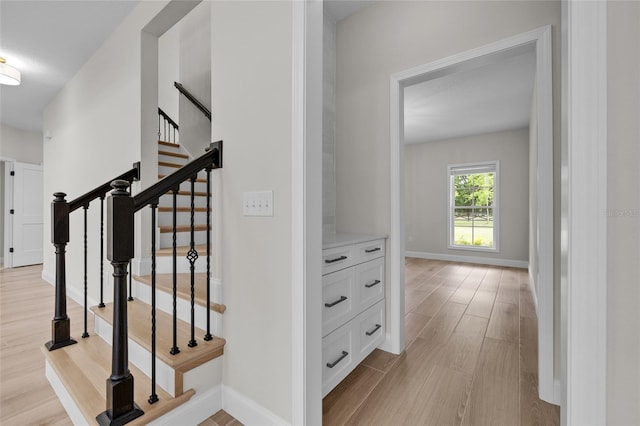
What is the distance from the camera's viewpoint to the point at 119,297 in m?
1.19

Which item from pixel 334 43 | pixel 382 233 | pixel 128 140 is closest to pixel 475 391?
pixel 382 233

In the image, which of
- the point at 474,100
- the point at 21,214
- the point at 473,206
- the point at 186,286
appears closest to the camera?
the point at 186,286

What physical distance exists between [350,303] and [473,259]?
17.7 feet

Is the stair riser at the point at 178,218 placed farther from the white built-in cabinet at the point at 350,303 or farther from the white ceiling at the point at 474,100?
the white ceiling at the point at 474,100

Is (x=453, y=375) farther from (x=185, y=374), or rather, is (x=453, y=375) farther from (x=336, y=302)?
(x=185, y=374)

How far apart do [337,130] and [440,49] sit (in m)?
0.97

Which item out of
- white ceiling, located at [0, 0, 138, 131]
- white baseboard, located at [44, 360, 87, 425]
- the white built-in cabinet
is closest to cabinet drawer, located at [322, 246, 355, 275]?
the white built-in cabinet

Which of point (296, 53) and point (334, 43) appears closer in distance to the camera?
point (296, 53)

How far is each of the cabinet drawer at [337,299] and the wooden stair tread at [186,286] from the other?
558 mm

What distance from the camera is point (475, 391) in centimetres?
173

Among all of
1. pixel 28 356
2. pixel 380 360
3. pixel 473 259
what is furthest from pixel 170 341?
pixel 473 259

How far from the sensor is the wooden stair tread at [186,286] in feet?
5.26

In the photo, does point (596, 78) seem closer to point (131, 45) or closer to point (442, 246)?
point (131, 45)

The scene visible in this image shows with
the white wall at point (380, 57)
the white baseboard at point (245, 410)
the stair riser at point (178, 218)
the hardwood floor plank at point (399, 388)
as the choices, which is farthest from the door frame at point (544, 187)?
the stair riser at point (178, 218)
